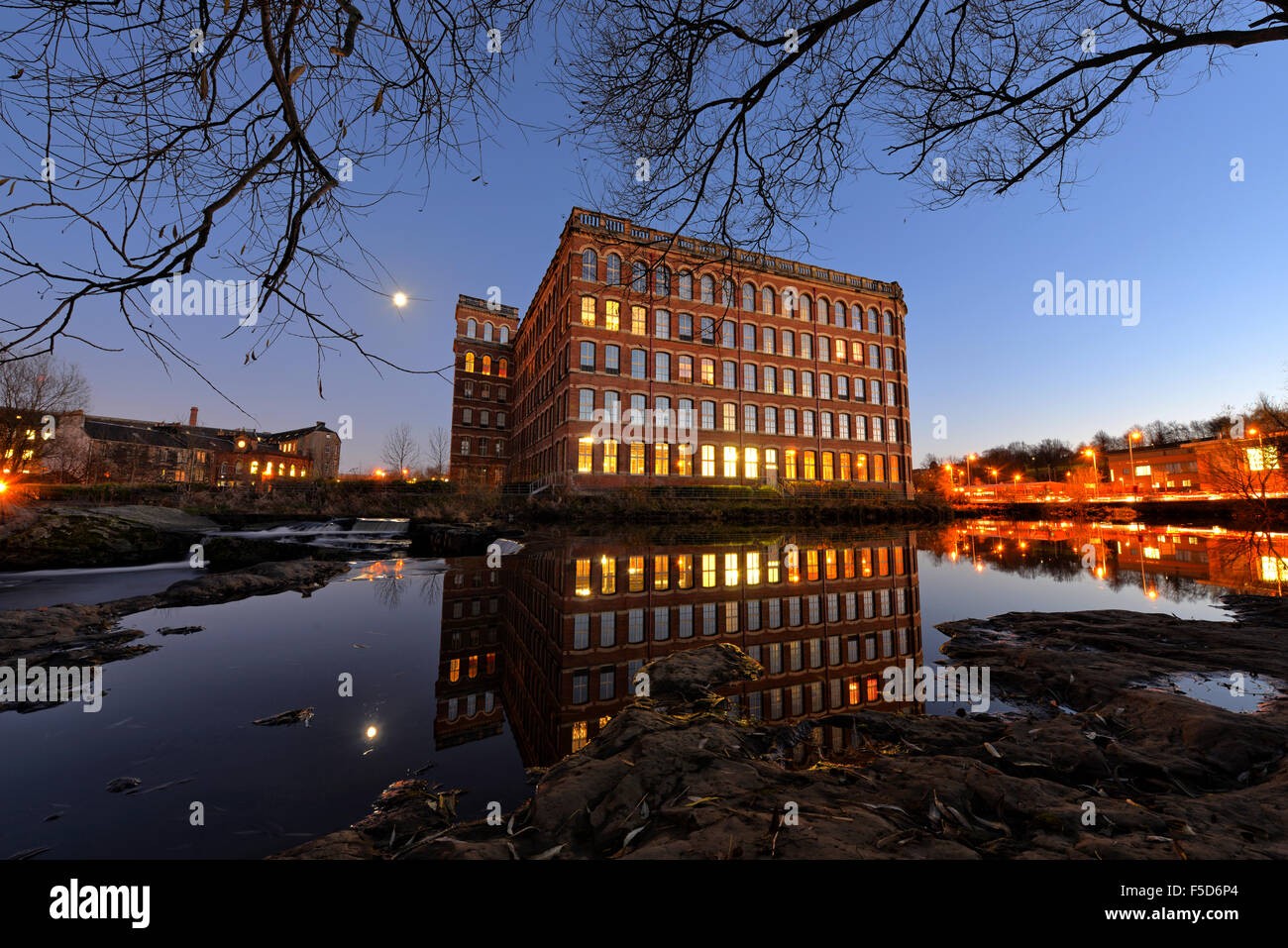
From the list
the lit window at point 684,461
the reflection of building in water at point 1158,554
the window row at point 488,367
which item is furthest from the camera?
the window row at point 488,367

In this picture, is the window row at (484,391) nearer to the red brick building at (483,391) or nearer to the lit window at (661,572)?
the red brick building at (483,391)

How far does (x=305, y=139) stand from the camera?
216 cm

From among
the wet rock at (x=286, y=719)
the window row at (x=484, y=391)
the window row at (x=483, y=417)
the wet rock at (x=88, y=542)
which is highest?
the window row at (x=484, y=391)

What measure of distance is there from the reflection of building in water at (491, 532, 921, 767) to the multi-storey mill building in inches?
686

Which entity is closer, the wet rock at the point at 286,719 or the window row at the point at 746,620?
the wet rock at the point at 286,719

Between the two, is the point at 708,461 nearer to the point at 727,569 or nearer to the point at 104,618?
the point at 727,569

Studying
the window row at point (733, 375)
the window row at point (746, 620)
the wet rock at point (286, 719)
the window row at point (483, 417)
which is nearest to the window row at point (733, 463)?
the window row at point (733, 375)

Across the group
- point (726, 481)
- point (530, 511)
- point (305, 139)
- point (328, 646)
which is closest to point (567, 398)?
point (530, 511)

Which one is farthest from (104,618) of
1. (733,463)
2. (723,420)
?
(723,420)

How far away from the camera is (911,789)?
1959mm

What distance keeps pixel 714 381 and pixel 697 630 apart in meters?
26.2

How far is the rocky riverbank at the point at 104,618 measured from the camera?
4.04 m

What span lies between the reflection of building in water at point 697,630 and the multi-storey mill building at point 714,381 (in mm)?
17432
